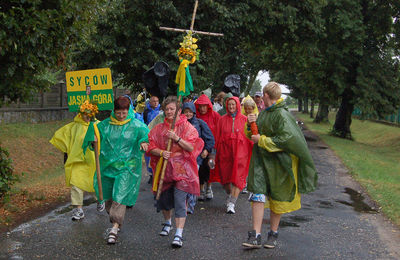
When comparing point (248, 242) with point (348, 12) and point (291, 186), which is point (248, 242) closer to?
point (291, 186)

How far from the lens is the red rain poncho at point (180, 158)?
599 cm

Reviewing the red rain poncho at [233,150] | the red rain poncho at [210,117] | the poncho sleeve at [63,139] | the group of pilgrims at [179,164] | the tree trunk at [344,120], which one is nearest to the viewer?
the group of pilgrims at [179,164]

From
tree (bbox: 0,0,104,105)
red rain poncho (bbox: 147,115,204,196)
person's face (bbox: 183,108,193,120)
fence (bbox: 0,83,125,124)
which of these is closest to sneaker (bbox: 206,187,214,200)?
person's face (bbox: 183,108,193,120)

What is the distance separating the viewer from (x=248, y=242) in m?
5.73

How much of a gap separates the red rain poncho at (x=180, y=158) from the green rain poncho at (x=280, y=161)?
77 cm

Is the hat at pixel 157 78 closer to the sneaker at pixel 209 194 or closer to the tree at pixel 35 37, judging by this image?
the tree at pixel 35 37

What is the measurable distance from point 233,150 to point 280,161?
2.66 m

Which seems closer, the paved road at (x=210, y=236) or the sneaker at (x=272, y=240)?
the paved road at (x=210, y=236)

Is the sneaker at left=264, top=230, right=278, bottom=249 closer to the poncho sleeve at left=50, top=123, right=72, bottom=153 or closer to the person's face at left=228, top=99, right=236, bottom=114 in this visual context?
the person's face at left=228, top=99, right=236, bottom=114

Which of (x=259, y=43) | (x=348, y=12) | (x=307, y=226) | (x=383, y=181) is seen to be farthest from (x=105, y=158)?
(x=348, y=12)

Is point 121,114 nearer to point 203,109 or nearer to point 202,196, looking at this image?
point 203,109

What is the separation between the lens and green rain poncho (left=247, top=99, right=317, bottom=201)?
5.52 meters

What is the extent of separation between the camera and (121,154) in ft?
20.0

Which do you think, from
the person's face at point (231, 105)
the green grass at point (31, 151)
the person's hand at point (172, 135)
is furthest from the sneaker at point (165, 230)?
the green grass at point (31, 151)
